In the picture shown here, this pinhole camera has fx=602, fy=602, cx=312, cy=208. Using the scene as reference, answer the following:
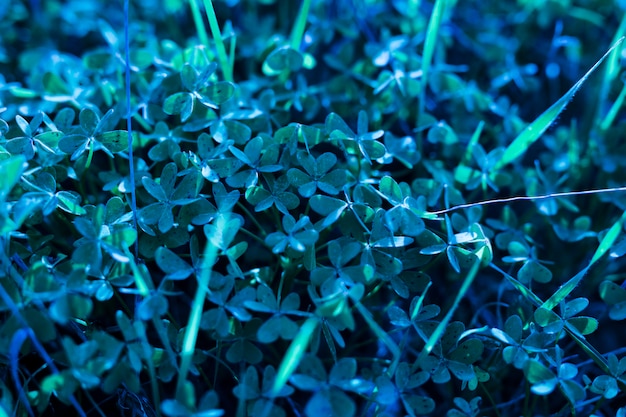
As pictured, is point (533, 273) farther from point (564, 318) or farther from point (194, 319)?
point (194, 319)

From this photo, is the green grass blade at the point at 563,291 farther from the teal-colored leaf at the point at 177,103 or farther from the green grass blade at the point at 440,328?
the teal-colored leaf at the point at 177,103

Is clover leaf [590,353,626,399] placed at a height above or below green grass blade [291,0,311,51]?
below

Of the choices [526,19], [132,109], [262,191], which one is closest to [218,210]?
[262,191]

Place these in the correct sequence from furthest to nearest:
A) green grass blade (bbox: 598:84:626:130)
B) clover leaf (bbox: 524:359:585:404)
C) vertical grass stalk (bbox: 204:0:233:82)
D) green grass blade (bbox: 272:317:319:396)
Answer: green grass blade (bbox: 598:84:626:130), vertical grass stalk (bbox: 204:0:233:82), clover leaf (bbox: 524:359:585:404), green grass blade (bbox: 272:317:319:396)

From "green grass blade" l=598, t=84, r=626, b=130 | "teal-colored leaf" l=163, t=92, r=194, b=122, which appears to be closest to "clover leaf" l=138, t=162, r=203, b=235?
"teal-colored leaf" l=163, t=92, r=194, b=122

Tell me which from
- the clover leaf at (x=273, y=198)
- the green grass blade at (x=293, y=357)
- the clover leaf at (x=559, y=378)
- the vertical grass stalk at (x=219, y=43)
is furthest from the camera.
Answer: the vertical grass stalk at (x=219, y=43)

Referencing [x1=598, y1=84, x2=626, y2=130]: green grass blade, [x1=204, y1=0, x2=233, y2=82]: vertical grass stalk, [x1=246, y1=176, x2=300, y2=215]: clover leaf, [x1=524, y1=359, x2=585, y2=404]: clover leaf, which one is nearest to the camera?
[x1=524, y1=359, x2=585, y2=404]: clover leaf

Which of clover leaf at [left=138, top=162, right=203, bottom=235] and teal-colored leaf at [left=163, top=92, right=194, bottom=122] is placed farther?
teal-colored leaf at [left=163, top=92, right=194, bottom=122]

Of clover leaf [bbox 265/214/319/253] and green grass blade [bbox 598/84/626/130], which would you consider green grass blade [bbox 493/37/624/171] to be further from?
clover leaf [bbox 265/214/319/253]

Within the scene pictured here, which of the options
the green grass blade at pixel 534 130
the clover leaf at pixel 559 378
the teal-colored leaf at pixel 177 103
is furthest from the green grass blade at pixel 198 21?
the clover leaf at pixel 559 378

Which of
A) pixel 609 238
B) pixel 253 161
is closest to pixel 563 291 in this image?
pixel 609 238
